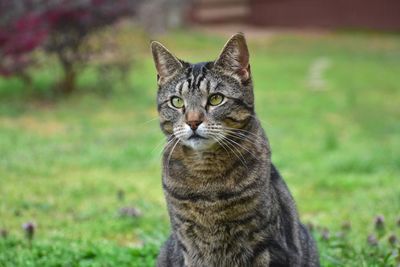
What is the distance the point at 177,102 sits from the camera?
4.06 m

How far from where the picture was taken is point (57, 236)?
6258mm

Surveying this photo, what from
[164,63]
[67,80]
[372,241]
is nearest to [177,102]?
[164,63]

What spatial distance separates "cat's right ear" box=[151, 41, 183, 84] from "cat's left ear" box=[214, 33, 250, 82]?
27cm

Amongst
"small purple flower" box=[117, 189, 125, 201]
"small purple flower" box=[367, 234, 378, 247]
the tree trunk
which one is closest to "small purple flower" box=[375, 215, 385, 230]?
"small purple flower" box=[367, 234, 378, 247]

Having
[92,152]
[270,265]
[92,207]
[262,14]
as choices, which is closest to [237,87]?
[270,265]

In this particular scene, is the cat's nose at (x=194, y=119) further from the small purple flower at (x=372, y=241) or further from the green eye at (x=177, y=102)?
the small purple flower at (x=372, y=241)

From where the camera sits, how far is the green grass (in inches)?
219

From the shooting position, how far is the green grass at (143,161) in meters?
5.56

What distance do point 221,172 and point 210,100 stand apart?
1.30 feet

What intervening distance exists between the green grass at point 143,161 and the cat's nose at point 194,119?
153 cm

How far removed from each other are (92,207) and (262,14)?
19.5 m

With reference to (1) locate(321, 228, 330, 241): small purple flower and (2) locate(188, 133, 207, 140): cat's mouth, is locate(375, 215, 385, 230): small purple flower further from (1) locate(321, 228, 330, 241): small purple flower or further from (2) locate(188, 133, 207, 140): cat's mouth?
(2) locate(188, 133, 207, 140): cat's mouth

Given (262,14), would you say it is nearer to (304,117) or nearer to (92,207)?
(304,117)

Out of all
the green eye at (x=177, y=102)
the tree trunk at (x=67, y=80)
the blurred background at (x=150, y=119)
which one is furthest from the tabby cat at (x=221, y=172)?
the tree trunk at (x=67, y=80)
